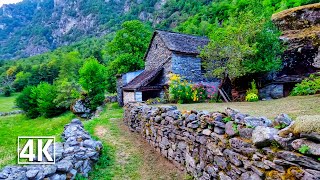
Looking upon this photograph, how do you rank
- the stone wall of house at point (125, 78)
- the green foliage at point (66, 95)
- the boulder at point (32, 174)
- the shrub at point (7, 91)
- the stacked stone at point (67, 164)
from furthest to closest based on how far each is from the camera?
the shrub at point (7, 91), the green foliage at point (66, 95), the stone wall of house at point (125, 78), the stacked stone at point (67, 164), the boulder at point (32, 174)

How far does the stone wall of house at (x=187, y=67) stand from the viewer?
17.8 m

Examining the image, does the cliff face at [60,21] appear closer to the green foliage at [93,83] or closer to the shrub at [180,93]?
the green foliage at [93,83]

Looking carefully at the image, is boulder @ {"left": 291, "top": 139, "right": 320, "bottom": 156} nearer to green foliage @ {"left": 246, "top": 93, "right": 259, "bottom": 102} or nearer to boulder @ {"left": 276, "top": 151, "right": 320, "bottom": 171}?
boulder @ {"left": 276, "top": 151, "right": 320, "bottom": 171}

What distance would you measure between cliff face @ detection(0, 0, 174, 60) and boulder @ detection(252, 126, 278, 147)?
7974 centimetres

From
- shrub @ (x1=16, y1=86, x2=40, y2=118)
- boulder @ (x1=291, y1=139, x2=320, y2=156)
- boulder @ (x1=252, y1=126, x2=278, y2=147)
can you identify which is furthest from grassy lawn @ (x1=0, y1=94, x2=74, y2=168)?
boulder @ (x1=291, y1=139, x2=320, y2=156)

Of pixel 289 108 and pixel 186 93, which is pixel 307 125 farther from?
pixel 186 93

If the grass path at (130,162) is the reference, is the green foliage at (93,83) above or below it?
→ above

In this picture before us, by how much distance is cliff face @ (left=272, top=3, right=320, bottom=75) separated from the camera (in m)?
13.1

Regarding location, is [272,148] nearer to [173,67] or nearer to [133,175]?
[133,175]

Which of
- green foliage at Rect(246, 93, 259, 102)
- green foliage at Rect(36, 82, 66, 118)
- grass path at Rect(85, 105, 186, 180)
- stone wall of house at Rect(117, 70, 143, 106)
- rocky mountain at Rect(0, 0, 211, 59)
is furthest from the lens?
rocky mountain at Rect(0, 0, 211, 59)

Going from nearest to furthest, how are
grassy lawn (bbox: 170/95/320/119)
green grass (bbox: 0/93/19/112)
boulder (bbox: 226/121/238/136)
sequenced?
boulder (bbox: 226/121/238/136) < grassy lawn (bbox: 170/95/320/119) < green grass (bbox: 0/93/19/112)

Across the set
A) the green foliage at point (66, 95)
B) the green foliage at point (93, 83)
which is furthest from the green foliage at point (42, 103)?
the green foliage at point (93, 83)

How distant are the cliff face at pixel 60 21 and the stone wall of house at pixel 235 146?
254 feet

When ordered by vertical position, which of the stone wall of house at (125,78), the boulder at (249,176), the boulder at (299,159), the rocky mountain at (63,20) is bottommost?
the boulder at (249,176)
